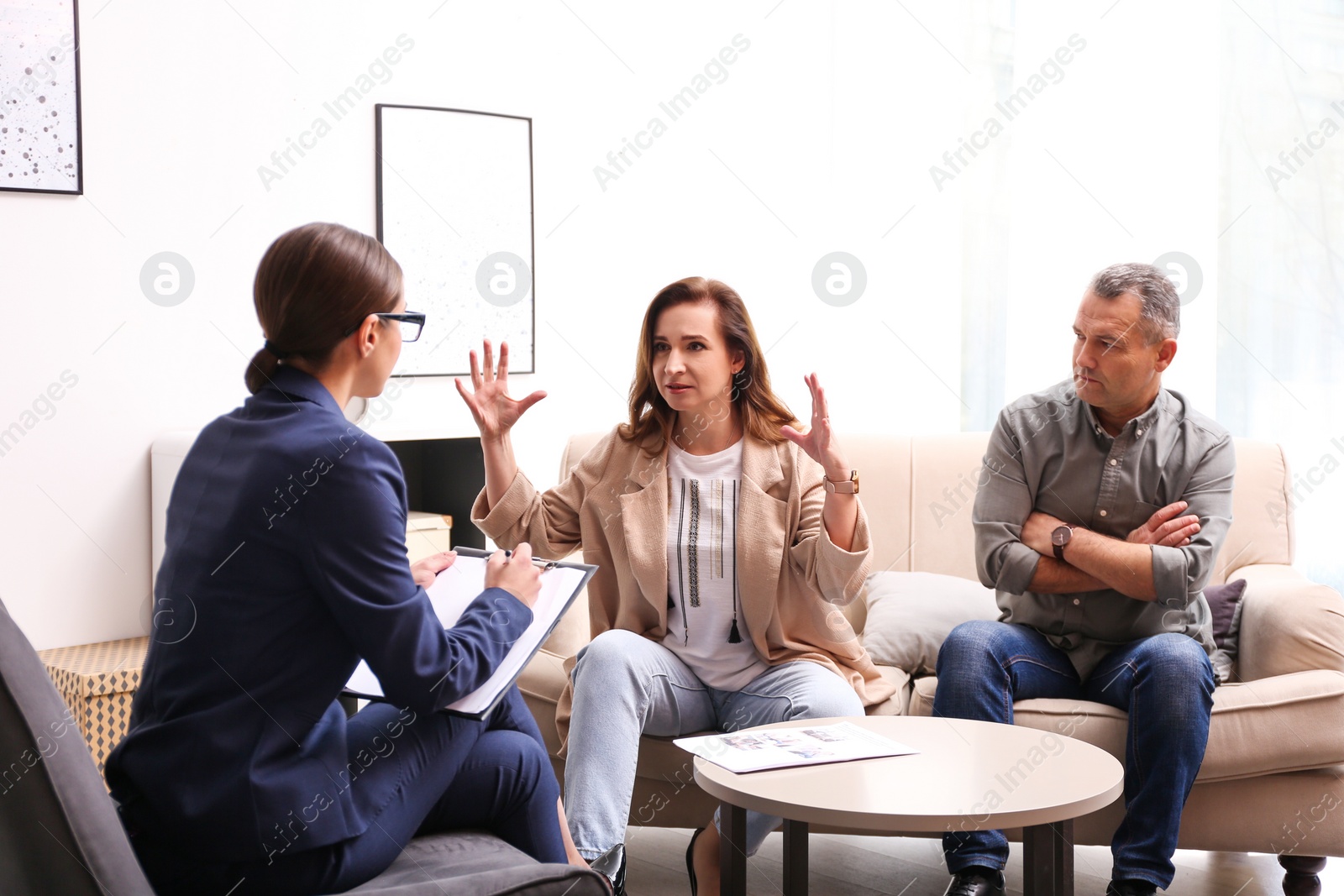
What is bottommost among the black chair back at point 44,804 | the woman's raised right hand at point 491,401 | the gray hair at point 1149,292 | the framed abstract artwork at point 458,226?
the black chair back at point 44,804

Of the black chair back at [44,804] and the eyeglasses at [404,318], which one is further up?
the eyeglasses at [404,318]

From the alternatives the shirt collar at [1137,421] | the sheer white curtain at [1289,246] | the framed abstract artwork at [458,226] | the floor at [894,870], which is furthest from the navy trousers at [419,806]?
the sheer white curtain at [1289,246]

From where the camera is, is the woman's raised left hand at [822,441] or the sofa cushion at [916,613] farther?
the sofa cushion at [916,613]

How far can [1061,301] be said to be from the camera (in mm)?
3465

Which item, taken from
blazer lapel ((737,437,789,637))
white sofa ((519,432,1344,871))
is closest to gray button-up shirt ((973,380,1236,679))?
white sofa ((519,432,1344,871))

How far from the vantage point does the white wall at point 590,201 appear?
2777mm

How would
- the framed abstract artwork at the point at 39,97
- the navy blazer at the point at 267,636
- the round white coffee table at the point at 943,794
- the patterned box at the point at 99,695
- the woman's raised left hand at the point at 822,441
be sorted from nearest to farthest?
the navy blazer at the point at 267,636 < the round white coffee table at the point at 943,794 < the woman's raised left hand at the point at 822,441 < the patterned box at the point at 99,695 < the framed abstract artwork at the point at 39,97

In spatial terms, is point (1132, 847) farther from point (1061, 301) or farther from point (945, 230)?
point (945, 230)

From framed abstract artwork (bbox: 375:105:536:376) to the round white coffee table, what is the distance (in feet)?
7.06

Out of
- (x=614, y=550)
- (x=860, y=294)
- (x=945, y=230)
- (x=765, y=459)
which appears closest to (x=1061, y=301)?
(x=945, y=230)

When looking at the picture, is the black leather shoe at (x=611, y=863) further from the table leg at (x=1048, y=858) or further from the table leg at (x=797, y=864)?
the table leg at (x=1048, y=858)

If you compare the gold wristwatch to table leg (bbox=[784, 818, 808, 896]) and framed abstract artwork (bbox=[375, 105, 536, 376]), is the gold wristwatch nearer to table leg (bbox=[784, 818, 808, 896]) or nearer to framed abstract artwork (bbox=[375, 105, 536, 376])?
table leg (bbox=[784, 818, 808, 896])

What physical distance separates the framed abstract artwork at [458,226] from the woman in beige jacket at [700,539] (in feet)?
4.44

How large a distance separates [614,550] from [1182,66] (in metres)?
2.17
